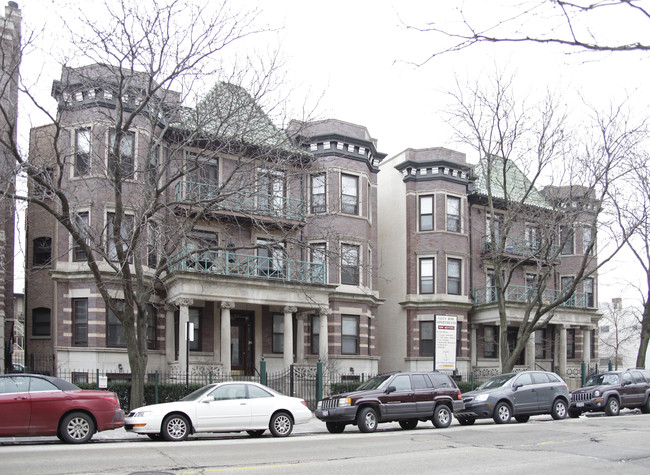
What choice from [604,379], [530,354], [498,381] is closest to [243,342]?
[498,381]

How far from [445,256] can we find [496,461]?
21666 mm

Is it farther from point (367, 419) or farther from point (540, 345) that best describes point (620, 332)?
point (367, 419)

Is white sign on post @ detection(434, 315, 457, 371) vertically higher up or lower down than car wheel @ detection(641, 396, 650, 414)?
higher up

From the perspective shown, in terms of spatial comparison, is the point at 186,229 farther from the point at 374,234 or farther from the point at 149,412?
the point at 374,234

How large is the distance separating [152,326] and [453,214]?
15.5 m

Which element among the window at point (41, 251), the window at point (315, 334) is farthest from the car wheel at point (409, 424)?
the window at point (41, 251)

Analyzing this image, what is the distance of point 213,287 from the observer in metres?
24.6

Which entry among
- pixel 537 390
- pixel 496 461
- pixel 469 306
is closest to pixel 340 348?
pixel 469 306

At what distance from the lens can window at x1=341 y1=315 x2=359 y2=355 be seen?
29656 mm

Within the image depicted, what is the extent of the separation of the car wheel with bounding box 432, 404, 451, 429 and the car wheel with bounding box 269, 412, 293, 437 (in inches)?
172

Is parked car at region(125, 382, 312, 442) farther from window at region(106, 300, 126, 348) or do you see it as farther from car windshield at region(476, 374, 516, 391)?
window at region(106, 300, 126, 348)

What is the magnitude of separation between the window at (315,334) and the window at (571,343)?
646 inches

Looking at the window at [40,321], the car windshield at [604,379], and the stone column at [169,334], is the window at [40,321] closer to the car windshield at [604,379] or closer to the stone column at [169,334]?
the stone column at [169,334]

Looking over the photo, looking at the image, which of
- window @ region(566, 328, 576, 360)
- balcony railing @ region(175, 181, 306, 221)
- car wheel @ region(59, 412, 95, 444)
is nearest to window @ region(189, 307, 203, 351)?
balcony railing @ region(175, 181, 306, 221)
